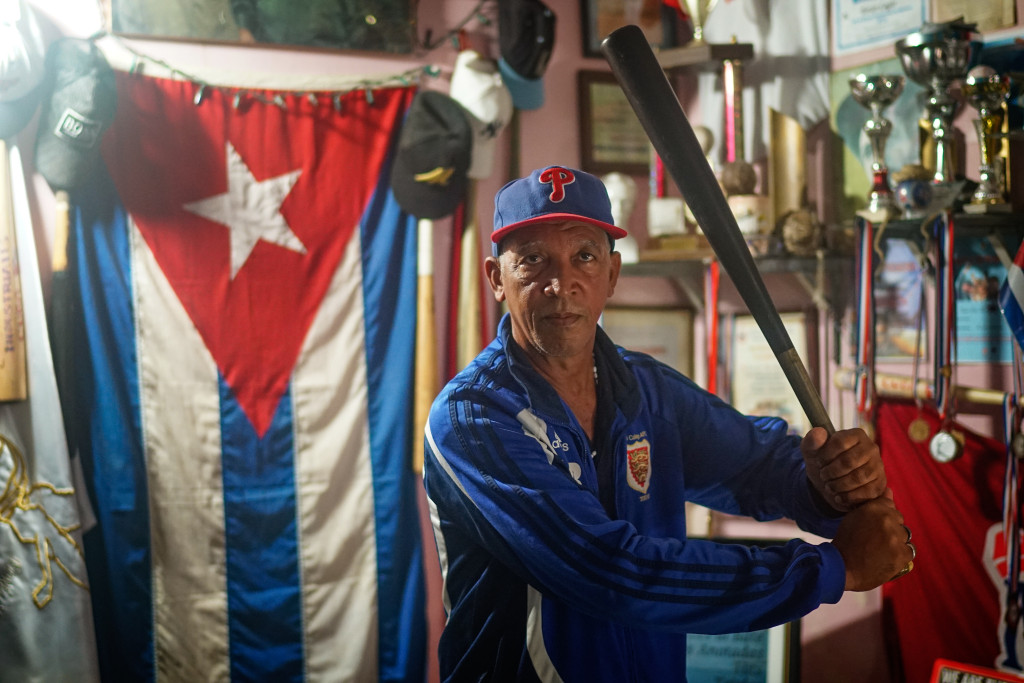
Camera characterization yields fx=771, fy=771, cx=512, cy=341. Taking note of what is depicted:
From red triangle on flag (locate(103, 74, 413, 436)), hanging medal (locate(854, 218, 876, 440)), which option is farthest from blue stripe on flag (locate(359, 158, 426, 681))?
hanging medal (locate(854, 218, 876, 440))

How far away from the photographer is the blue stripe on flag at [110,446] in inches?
93.9

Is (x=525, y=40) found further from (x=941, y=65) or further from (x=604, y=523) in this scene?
(x=604, y=523)

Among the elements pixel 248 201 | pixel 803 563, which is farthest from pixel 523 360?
pixel 248 201

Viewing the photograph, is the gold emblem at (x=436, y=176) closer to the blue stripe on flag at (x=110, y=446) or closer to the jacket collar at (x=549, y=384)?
the blue stripe on flag at (x=110, y=446)

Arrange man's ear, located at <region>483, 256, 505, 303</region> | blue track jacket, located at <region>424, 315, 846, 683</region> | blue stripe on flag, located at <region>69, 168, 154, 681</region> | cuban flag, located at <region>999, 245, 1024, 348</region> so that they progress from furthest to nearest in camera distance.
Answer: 1. blue stripe on flag, located at <region>69, 168, 154, 681</region>
2. cuban flag, located at <region>999, 245, 1024, 348</region>
3. man's ear, located at <region>483, 256, 505, 303</region>
4. blue track jacket, located at <region>424, 315, 846, 683</region>

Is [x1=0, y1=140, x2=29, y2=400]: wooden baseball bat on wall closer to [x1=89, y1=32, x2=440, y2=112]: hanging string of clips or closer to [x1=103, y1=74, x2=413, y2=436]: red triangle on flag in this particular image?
[x1=103, y1=74, x2=413, y2=436]: red triangle on flag

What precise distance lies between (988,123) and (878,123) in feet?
0.92

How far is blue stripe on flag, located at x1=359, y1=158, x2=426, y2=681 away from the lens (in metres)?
2.64

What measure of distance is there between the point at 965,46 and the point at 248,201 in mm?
2194

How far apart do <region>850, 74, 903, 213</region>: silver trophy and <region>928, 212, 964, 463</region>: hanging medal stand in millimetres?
170

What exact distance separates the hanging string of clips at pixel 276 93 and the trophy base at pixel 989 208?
173cm

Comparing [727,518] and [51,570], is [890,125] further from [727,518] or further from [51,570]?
[51,570]

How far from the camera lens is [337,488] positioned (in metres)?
2.62

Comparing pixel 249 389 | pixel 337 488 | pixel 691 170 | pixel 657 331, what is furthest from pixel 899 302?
pixel 249 389
